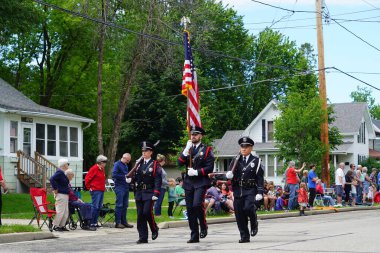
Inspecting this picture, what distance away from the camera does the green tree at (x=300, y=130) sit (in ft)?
122

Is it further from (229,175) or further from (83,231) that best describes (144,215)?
(83,231)

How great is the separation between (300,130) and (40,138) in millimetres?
13439

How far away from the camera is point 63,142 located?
138 ft

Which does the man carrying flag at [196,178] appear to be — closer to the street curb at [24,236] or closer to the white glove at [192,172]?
the white glove at [192,172]

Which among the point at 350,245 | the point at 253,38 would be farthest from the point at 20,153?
the point at 253,38

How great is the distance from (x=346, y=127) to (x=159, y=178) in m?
51.2

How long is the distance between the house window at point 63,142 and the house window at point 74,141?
1.65 feet

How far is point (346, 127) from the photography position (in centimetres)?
6462

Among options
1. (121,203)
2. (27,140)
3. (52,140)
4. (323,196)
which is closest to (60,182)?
(121,203)

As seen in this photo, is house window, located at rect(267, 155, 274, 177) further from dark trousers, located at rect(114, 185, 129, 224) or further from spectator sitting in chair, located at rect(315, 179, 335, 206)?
dark trousers, located at rect(114, 185, 129, 224)

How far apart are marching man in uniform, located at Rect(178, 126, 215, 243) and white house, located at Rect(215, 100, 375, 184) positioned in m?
48.6

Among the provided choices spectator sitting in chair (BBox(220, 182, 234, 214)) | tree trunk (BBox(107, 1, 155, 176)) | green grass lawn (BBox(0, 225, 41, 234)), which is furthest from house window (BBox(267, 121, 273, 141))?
green grass lawn (BBox(0, 225, 41, 234))

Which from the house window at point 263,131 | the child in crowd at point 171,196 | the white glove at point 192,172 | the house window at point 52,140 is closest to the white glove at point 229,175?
the white glove at point 192,172

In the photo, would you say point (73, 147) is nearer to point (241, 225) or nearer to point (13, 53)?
point (13, 53)
